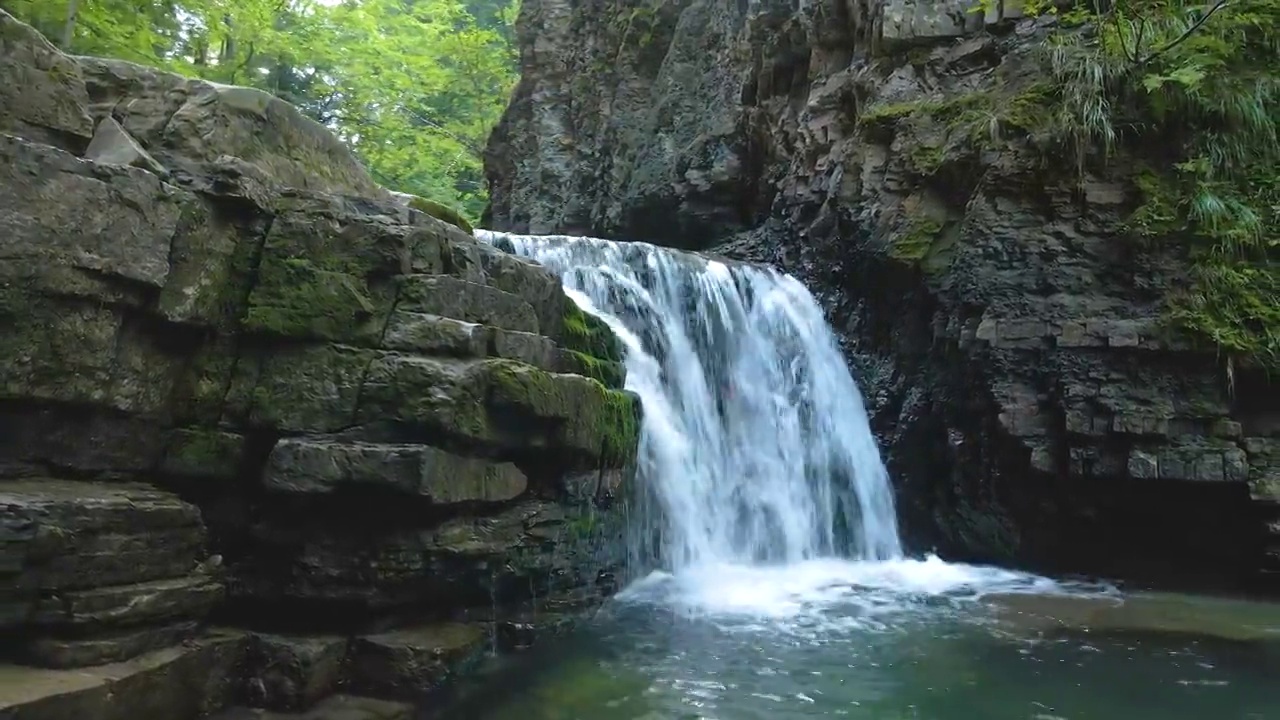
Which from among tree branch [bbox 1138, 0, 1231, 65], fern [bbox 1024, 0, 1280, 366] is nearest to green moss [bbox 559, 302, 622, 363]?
fern [bbox 1024, 0, 1280, 366]

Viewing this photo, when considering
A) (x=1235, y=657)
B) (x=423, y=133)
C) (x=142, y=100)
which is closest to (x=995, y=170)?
(x=1235, y=657)

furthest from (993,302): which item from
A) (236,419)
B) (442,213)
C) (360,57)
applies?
(360,57)

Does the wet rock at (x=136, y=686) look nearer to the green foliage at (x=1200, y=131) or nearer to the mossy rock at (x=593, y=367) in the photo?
the mossy rock at (x=593, y=367)

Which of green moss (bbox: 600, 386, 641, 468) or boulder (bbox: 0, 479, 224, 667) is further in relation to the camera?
green moss (bbox: 600, 386, 641, 468)

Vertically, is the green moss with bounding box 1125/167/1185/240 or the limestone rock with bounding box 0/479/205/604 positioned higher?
the green moss with bounding box 1125/167/1185/240

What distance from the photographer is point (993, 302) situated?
29.3ft

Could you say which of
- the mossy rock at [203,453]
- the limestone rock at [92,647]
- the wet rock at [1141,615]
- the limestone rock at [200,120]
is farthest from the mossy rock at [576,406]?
the wet rock at [1141,615]

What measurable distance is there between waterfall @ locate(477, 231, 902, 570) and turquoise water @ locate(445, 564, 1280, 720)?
1.10 meters

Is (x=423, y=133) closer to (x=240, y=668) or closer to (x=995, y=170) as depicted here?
(x=995, y=170)

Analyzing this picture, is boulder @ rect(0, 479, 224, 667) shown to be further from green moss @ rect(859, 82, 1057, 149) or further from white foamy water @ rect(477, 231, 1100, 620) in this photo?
green moss @ rect(859, 82, 1057, 149)

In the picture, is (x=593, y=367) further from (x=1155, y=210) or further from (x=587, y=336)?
(x=1155, y=210)

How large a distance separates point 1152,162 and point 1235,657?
498 centimetres

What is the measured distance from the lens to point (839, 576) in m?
8.48

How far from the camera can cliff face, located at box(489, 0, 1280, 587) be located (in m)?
7.97
